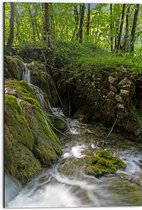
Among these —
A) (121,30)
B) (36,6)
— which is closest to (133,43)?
(121,30)

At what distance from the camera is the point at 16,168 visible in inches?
91.0

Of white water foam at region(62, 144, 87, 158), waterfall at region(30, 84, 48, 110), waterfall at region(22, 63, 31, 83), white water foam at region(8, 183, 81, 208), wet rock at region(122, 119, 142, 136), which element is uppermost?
waterfall at region(22, 63, 31, 83)

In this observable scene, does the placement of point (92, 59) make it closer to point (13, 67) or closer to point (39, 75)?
point (39, 75)

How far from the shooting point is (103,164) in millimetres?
2627

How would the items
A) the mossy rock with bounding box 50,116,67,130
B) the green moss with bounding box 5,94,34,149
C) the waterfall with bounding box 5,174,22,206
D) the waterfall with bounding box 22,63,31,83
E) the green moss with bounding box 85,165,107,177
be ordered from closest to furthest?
1. the waterfall with bounding box 5,174,22,206
2. the green moss with bounding box 5,94,34,149
3. the green moss with bounding box 85,165,107,177
4. the mossy rock with bounding box 50,116,67,130
5. the waterfall with bounding box 22,63,31,83

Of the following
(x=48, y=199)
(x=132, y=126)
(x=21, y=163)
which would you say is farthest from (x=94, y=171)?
(x=132, y=126)

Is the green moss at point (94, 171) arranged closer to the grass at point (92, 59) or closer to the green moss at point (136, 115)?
the green moss at point (136, 115)

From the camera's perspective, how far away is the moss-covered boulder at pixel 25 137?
233 centimetres

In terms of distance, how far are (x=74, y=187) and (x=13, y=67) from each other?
1.50 meters

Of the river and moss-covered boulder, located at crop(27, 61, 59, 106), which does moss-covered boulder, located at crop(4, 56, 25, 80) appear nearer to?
moss-covered boulder, located at crop(27, 61, 59, 106)

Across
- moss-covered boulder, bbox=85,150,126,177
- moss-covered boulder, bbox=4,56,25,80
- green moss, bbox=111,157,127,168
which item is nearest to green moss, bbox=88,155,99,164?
moss-covered boulder, bbox=85,150,126,177

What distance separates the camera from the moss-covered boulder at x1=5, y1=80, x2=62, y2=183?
233 centimetres

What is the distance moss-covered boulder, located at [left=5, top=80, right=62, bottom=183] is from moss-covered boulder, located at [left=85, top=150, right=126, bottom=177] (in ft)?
1.11

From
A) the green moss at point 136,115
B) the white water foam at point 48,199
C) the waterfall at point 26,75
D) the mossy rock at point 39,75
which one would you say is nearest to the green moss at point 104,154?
the white water foam at point 48,199
